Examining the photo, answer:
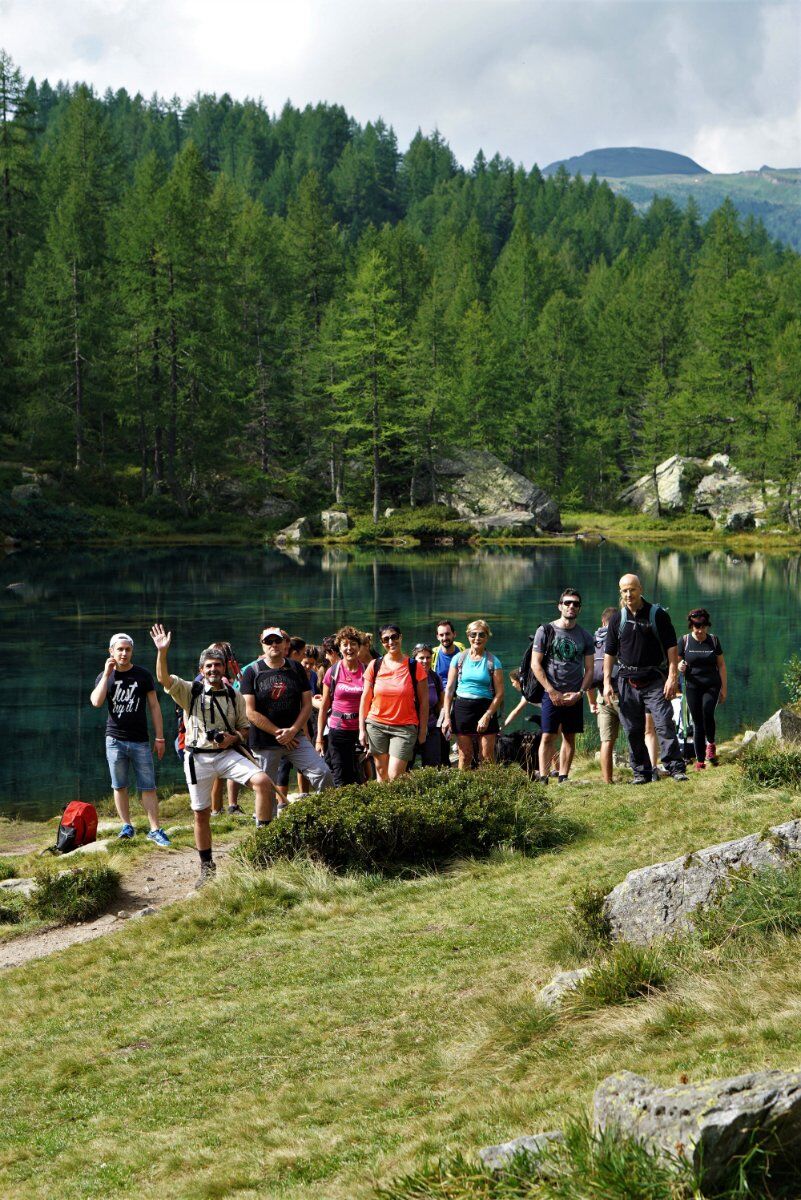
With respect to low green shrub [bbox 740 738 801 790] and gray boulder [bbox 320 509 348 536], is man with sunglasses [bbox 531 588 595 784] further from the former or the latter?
gray boulder [bbox 320 509 348 536]

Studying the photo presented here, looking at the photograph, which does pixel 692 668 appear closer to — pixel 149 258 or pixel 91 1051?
pixel 91 1051

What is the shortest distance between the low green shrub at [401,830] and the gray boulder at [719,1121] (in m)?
6.28

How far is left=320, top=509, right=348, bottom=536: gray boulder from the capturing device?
7150cm

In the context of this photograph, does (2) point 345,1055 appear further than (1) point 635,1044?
Yes

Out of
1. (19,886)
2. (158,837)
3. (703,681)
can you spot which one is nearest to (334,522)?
(703,681)

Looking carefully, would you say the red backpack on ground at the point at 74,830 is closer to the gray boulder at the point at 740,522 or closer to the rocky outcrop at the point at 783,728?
the rocky outcrop at the point at 783,728

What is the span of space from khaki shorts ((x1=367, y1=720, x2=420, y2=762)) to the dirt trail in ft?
6.51

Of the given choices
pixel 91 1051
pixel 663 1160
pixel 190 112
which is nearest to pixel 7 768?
pixel 91 1051

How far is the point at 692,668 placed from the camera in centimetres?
1334

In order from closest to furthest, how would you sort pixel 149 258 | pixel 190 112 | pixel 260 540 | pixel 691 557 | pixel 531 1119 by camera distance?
pixel 531 1119 → pixel 691 557 → pixel 260 540 → pixel 149 258 → pixel 190 112

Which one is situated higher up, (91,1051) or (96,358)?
(96,358)

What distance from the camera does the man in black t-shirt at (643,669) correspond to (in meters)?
11.9

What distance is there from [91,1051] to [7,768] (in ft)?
46.3

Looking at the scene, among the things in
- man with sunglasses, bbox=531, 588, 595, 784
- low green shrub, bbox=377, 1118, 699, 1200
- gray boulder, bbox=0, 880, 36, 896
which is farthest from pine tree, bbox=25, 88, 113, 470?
low green shrub, bbox=377, 1118, 699, 1200
